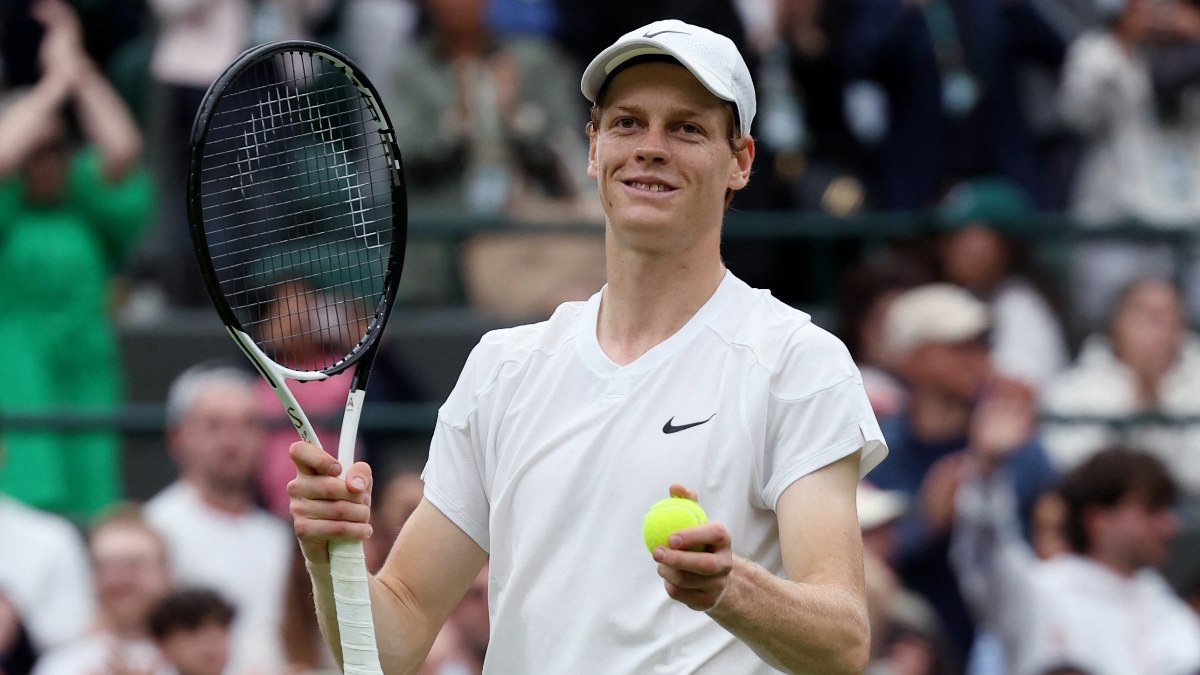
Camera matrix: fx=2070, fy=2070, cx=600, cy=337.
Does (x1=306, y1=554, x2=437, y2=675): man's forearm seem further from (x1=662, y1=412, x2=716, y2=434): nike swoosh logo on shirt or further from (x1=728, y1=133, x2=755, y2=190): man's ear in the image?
(x1=728, y1=133, x2=755, y2=190): man's ear

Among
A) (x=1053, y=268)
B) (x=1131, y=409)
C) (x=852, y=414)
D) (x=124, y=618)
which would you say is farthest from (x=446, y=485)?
(x=1053, y=268)

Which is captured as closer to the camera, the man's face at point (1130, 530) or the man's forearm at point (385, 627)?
the man's forearm at point (385, 627)

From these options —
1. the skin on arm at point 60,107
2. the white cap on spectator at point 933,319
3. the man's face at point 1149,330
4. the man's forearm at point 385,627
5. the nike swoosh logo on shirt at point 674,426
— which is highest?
the skin on arm at point 60,107

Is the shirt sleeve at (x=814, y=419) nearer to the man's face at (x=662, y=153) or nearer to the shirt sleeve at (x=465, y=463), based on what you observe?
the man's face at (x=662, y=153)

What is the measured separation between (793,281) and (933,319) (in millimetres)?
1447

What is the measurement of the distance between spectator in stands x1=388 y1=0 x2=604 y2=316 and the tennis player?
5.01m

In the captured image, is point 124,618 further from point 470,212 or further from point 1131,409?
point 1131,409

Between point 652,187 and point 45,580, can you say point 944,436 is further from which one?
point 652,187

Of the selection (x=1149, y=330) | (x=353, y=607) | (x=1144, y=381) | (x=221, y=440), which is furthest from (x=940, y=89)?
(x=353, y=607)

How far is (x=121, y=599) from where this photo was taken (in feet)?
21.8

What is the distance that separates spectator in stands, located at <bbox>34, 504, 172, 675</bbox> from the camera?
21.2 ft

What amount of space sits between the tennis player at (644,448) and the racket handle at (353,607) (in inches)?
1.4

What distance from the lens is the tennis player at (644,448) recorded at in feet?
10.4

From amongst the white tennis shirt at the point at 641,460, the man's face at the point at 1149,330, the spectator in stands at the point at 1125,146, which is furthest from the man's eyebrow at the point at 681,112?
the spectator in stands at the point at 1125,146
